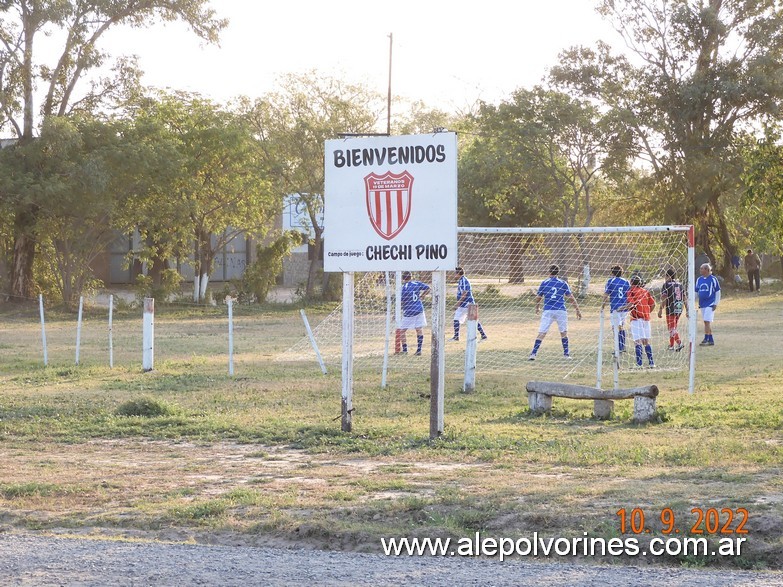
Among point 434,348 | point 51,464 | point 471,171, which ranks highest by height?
point 471,171

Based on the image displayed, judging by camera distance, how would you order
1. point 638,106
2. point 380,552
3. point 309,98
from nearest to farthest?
point 380,552 < point 309,98 < point 638,106

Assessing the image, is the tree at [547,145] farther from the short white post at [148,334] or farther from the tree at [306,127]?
the short white post at [148,334]

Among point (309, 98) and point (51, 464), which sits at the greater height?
point (309, 98)

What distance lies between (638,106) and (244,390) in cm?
3215

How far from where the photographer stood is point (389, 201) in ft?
36.1

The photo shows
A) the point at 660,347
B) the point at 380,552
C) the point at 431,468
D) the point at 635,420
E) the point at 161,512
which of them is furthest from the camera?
the point at 660,347

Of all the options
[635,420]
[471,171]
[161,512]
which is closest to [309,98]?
[471,171]

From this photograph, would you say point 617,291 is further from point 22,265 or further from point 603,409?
point 22,265

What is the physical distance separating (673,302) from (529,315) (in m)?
10.3

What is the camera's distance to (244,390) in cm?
1501

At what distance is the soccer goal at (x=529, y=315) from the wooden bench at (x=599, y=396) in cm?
215

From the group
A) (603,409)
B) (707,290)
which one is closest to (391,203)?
(603,409)

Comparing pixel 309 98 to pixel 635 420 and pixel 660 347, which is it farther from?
pixel 635 420

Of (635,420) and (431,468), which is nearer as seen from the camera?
(431,468)
